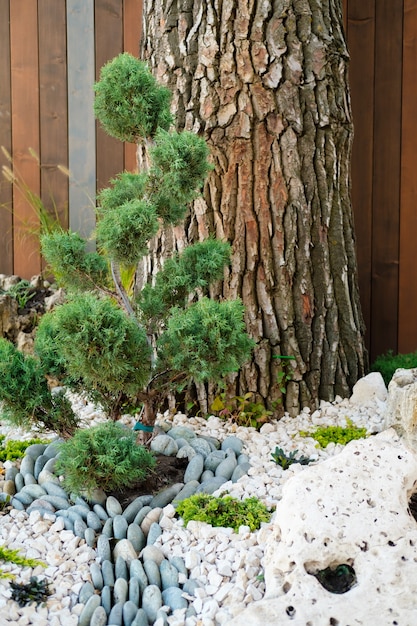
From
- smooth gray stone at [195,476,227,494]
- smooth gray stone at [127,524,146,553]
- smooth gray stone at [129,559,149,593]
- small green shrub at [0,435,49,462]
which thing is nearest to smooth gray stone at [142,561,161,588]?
smooth gray stone at [129,559,149,593]

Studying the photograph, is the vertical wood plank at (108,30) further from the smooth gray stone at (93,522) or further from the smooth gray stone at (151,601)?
the smooth gray stone at (151,601)

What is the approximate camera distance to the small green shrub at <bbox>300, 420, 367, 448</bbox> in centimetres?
266

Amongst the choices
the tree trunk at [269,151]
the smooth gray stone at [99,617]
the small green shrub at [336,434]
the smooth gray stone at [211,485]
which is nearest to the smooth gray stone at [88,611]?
the smooth gray stone at [99,617]

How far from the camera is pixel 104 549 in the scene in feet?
6.50

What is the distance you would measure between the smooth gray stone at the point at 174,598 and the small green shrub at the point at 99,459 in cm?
40

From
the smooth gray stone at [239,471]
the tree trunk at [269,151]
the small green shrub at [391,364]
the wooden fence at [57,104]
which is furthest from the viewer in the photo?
the wooden fence at [57,104]

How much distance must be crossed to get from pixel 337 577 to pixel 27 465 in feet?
3.97

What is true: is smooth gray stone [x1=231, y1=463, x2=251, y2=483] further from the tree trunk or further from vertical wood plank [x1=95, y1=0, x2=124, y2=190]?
vertical wood plank [x1=95, y1=0, x2=124, y2=190]

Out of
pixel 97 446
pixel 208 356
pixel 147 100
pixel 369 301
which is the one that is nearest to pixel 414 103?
pixel 369 301

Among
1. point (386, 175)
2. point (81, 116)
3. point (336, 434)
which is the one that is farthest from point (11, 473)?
point (386, 175)

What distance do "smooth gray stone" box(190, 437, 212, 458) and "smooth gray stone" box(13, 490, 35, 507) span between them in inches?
23.4

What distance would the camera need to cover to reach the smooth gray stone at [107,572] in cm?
189

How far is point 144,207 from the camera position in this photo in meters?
2.15

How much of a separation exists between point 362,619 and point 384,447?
517 mm
